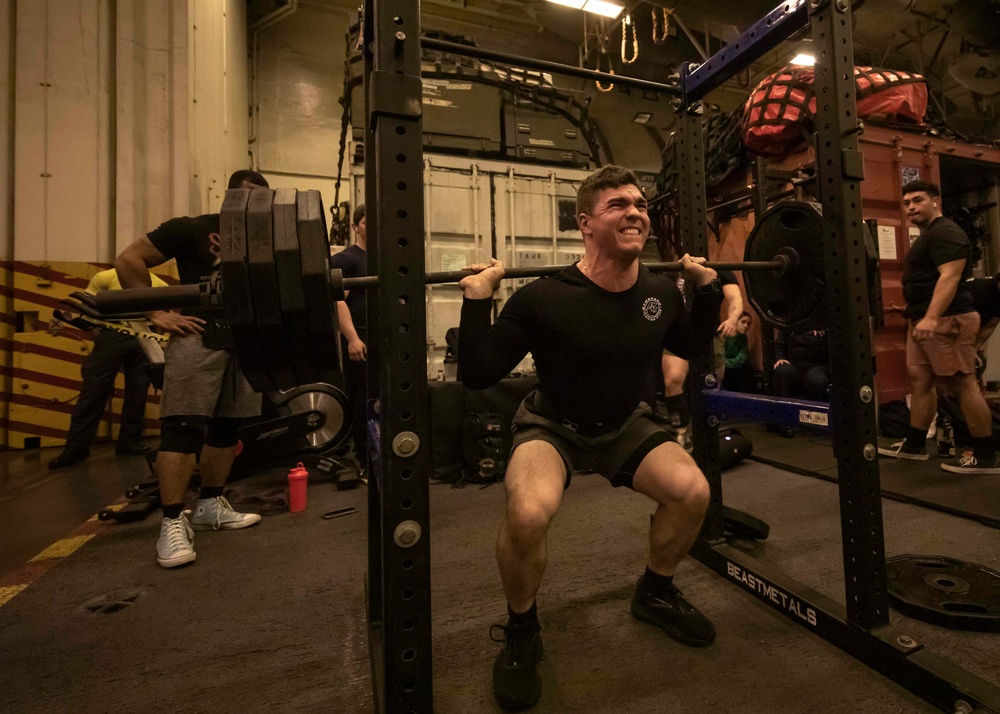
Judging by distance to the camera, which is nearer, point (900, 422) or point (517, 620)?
point (517, 620)

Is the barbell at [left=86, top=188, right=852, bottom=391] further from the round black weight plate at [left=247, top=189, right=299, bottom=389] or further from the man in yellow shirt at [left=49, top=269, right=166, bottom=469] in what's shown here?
the man in yellow shirt at [left=49, top=269, right=166, bottom=469]

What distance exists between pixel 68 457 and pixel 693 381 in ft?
12.9

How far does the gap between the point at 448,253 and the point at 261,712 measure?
11.5 ft

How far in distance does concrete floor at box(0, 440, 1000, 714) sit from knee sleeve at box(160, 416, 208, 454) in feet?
1.35

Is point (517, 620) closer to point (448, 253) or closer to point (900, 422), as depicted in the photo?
point (448, 253)

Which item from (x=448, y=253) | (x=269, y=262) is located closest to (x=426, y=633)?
(x=269, y=262)

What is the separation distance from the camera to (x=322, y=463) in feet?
9.59

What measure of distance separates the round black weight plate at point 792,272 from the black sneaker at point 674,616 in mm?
913

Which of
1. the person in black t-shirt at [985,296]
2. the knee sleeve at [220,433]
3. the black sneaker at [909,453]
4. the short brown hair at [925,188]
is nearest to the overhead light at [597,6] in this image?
the short brown hair at [925,188]

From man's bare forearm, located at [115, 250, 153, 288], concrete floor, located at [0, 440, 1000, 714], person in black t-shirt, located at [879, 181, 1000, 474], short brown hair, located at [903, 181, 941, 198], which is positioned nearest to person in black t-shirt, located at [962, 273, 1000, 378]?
person in black t-shirt, located at [879, 181, 1000, 474]

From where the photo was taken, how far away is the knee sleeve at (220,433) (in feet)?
7.05

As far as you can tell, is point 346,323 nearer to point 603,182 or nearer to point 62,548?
point 62,548

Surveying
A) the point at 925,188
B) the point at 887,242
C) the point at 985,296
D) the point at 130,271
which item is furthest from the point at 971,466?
the point at 130,271

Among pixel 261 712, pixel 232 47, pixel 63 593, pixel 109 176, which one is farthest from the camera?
pixel 232 47
